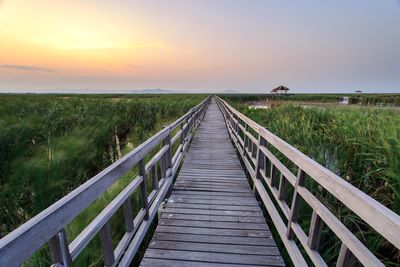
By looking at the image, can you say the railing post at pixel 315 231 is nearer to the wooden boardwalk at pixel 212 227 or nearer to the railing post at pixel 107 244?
the wooden boardwalk at pixel 212 227

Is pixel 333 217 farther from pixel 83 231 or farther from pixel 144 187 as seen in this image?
pixel 144 187

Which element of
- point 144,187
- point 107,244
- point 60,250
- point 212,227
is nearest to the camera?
point 60,250

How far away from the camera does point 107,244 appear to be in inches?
60.4

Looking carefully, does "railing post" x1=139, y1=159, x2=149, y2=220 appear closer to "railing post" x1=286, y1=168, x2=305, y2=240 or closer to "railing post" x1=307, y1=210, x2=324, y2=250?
"railing post" x1=286, y1=168, x2=305, y2=240

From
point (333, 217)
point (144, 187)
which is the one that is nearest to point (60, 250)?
point (144, 187)

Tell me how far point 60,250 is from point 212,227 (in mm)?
1923

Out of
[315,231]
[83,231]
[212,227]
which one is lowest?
[212,227]

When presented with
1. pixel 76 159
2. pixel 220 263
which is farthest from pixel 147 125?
pixel 220 263

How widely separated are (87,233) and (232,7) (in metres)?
15.1

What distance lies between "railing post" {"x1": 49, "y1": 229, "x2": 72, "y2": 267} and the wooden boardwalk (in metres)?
1.21

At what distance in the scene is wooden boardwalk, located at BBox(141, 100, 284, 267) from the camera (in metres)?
2.16

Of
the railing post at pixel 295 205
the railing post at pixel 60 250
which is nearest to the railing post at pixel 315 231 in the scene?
the railing post at pixel 295 205

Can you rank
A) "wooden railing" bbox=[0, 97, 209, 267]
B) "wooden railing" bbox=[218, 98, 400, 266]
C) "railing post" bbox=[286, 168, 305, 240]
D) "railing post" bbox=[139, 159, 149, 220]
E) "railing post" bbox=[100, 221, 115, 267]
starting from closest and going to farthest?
"wooden railing" bbox=[0, 97, 209, 267] < "wooden railing" bbox=[218, 98, 400, 266] < "railing post" bbox=[100, 221, 115, 267] < "railing post" bbox=[286, 168, 305, 240] < "railing post" bbox=[139, 159, 149, 220]

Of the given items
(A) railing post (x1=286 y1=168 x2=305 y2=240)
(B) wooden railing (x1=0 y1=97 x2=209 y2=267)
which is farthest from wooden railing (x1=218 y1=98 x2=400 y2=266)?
(B) wooden railing (x1=0 y1=97 x2=209 y2=267)
